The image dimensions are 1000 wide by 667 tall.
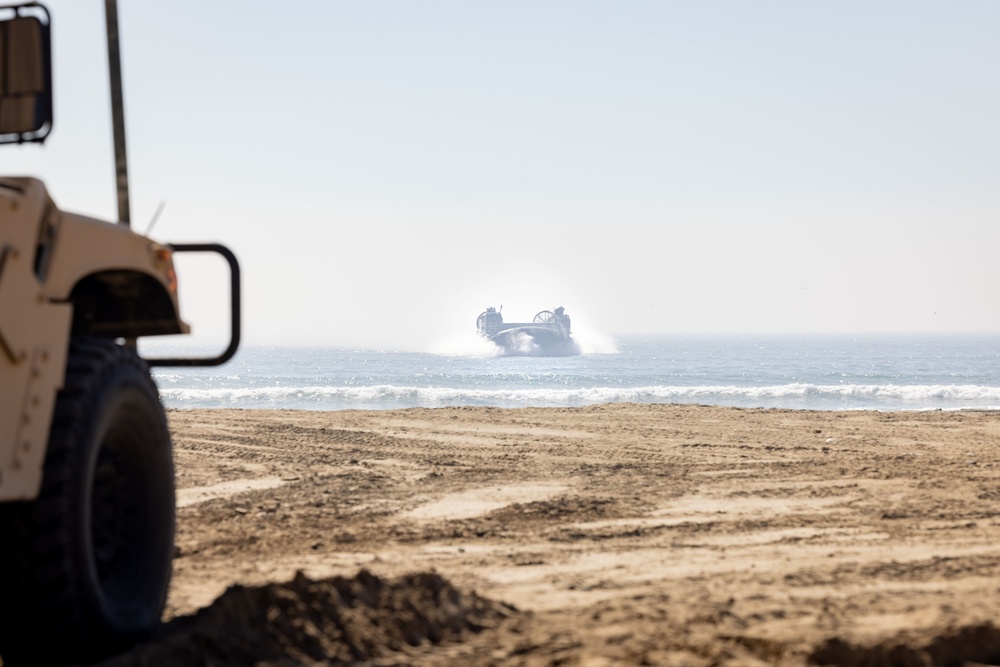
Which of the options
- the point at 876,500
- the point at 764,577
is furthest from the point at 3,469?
the point at 876,500

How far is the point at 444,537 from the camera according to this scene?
6.84 m

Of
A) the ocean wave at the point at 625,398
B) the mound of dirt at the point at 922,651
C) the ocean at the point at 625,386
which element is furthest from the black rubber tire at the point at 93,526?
the ocean wave at the point at 625,398

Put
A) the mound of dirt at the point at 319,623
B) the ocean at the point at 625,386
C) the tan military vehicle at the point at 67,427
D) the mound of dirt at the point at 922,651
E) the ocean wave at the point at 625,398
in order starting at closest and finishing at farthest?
the tan military vehicle at the point at 67,427, the mound of dirt at the point at 319,623, the mound of dirt at the point at 922,651, the ocean wave at the point at 625,398, the ocean at the point at 625,386

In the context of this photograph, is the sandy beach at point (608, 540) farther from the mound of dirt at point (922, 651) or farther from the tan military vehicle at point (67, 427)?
the tan military vehicle at point (67, 427)

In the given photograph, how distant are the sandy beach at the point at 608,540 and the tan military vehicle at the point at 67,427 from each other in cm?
30

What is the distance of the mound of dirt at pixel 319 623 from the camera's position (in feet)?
11.3

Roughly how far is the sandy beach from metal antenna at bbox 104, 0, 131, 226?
265 cm

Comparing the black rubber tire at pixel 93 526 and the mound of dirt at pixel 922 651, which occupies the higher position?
the black rubber tire at pixel 93 526

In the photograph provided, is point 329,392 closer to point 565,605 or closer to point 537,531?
point 537,531

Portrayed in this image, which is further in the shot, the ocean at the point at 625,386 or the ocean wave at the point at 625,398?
the ocean at the point at 625,386

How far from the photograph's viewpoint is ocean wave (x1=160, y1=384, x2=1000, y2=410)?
1186 inches

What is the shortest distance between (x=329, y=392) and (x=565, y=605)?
2991 cm

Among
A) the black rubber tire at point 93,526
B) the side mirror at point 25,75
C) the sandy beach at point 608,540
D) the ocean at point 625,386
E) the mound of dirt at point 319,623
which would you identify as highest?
the side mirror at point 25,75

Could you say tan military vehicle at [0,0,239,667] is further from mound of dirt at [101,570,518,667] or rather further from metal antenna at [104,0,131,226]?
metal antenna at [104,0,131,226]
